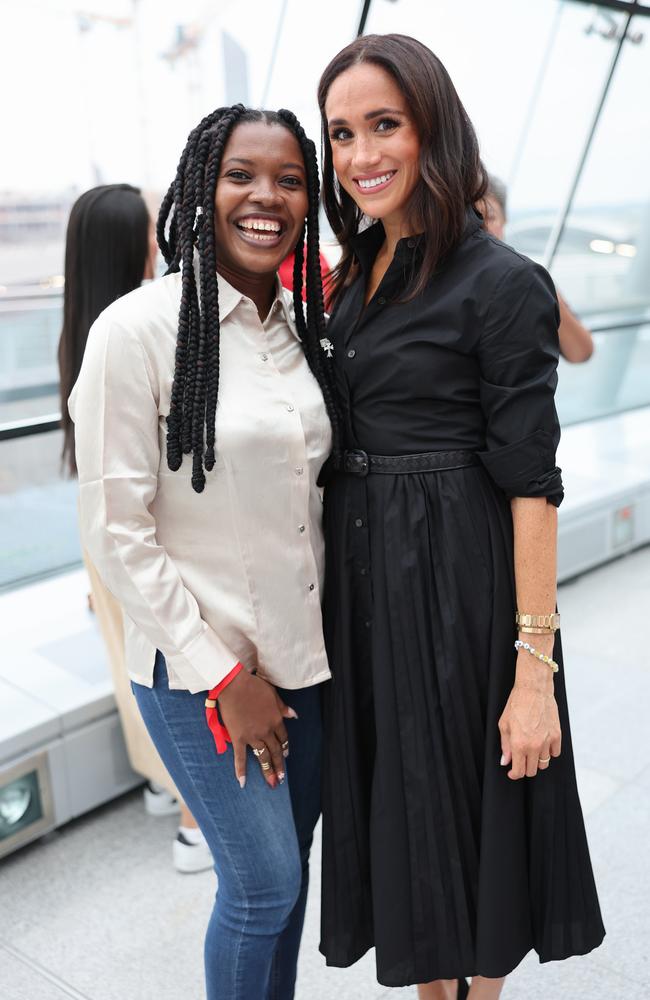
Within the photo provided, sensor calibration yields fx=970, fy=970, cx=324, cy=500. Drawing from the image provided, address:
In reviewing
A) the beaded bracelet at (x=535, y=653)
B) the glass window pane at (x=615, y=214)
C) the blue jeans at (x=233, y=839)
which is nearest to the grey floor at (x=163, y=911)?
the blue jeans at (x=233, y=839)

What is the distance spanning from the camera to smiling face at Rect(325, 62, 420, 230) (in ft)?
4.57

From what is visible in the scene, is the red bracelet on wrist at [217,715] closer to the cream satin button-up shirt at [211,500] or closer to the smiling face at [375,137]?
the cream satin button-up shirt at [211,500]

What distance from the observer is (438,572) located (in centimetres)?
145

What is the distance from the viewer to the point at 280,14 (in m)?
4.96

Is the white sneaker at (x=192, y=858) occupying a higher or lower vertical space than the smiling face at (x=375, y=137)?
lower

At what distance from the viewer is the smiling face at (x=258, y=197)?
1.39 m

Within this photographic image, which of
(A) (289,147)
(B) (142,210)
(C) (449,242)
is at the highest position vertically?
(A) (289,147)

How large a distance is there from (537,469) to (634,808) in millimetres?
1556

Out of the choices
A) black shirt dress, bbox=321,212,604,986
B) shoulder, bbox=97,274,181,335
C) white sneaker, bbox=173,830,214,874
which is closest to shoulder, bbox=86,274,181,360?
shoulder, bbox=97,274,181,335

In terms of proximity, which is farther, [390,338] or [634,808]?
[634,808]

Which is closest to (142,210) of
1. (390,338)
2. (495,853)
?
(390,338)

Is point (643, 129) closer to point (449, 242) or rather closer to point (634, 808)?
point (634, 808)

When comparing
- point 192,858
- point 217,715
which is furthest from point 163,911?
point 217,715

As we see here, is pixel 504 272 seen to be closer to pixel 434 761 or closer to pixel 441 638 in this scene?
pixel 441 638
